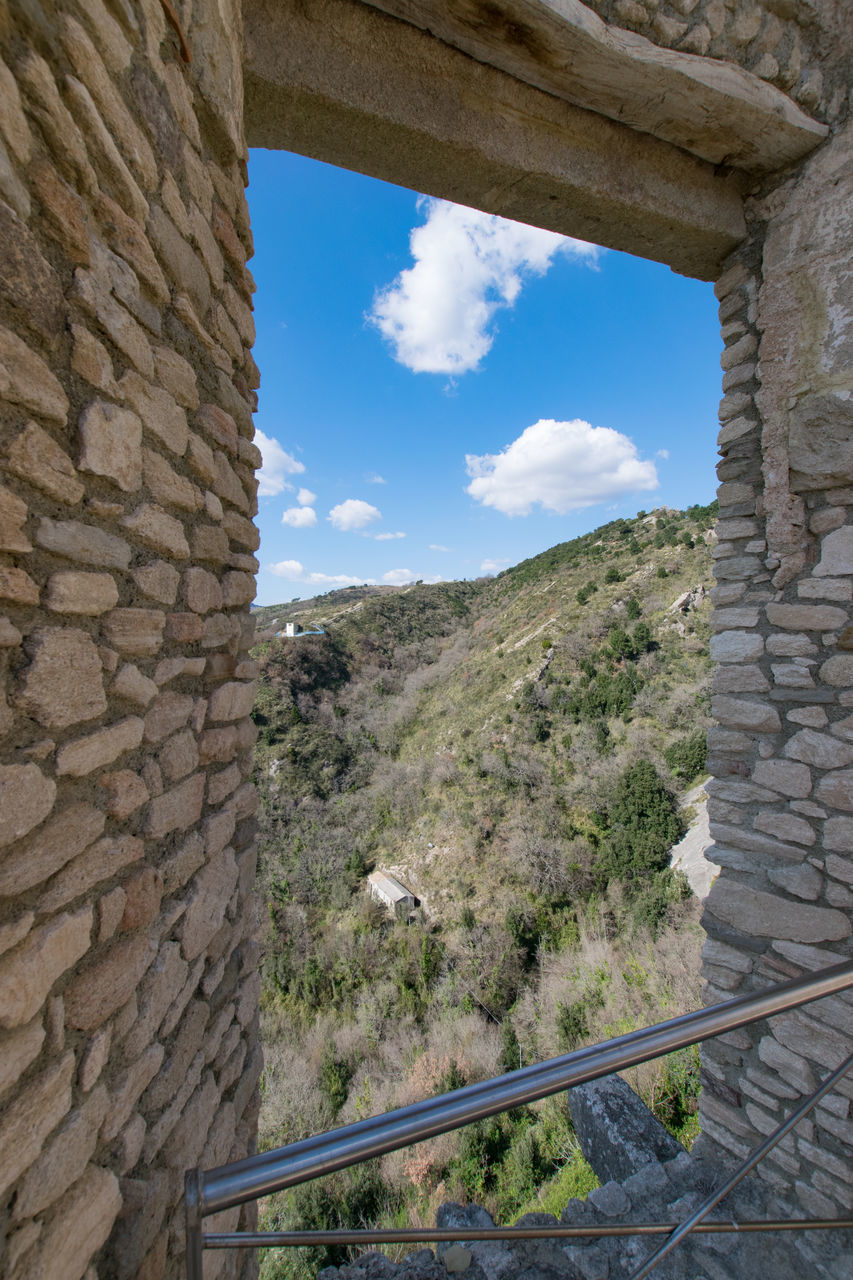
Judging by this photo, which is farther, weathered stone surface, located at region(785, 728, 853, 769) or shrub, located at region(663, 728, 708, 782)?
shrub, located at region(663, 728, 708, 782)

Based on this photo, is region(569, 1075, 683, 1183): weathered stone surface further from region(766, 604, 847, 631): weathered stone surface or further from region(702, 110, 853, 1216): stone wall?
region(766, 604, 847, 631): weathered stone surface

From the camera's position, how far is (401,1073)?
7.28 meters

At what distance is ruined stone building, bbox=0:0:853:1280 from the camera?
81cm

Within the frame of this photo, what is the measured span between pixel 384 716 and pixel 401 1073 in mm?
11126

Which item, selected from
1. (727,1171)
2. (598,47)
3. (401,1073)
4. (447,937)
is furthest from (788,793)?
(447,937)

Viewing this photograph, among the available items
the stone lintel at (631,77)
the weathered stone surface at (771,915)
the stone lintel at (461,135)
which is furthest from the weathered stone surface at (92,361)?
the weathered stone surface at (771,915)

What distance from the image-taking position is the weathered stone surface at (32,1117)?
0.71m

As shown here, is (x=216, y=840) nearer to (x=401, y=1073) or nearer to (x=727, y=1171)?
(x=727, y=1171)

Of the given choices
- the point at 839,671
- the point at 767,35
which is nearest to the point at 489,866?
the point at 839,671

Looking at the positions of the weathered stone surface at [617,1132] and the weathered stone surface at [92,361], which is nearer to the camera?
the weathered stone surface at [92,361]

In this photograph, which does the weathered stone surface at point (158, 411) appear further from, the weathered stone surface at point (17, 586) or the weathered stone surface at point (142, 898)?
the weathered stone surface at point (142, 898)

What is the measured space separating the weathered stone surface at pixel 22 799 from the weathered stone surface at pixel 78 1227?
1.93 ft

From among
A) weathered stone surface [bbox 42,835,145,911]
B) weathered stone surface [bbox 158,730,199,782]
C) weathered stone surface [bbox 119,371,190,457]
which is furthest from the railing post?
weathered stone surface [bbox 119,371,190,457]

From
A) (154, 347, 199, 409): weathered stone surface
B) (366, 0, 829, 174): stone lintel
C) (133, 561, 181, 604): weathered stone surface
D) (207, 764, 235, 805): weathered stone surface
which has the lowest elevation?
(207, 764, 235, 805): weathered stone surface
